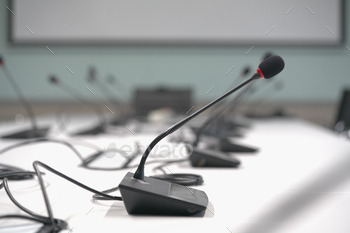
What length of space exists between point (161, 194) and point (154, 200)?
0.05 feet

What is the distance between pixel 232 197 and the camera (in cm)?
60

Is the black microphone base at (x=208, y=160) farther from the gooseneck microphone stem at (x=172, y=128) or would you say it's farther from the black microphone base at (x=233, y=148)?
the gooseneck microphone stem at (x=172, y=128)

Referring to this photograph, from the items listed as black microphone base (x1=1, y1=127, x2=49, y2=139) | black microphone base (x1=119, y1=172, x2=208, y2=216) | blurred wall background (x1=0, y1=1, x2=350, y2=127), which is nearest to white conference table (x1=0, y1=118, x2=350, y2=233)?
black microphone base (x1=119, y1=172, x2=208, y2=216)

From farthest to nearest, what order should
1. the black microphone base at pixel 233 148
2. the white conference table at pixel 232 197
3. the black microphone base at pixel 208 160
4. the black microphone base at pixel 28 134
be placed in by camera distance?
the black microphone base at pixel 28 134 → the black microphone base at pixel 233 148 → the black microphone base at pixel 208 160 → the white conference table at pixel 232 197

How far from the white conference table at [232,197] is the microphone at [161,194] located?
0.04 feet

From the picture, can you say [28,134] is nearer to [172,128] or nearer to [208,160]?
[208,160]

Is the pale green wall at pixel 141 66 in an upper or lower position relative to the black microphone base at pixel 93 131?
upper

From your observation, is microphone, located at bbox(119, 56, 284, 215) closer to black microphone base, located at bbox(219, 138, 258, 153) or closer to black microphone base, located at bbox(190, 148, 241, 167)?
black microphone base, located at bbox(190, 148, 241, 167)

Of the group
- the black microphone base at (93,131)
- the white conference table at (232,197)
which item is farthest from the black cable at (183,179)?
the black microphone base at (93,131)

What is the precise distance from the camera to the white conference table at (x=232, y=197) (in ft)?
1.55

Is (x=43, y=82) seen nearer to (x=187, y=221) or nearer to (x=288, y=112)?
(x=288, y=112)

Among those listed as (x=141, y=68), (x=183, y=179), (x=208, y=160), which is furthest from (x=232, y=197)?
(x=141, y=68)

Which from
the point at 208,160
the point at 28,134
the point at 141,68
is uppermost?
the point at 141,68

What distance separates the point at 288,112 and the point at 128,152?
5.98 feet
